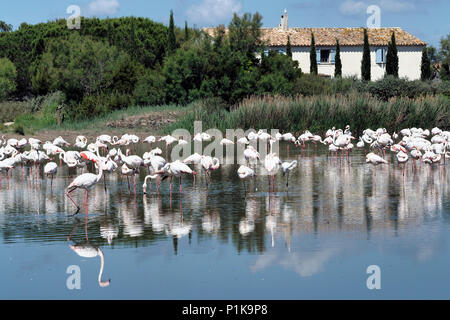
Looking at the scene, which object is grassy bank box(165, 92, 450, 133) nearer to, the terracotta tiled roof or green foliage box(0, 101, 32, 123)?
green foliage box(0, 101, 32, 123)

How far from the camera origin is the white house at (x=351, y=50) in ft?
228

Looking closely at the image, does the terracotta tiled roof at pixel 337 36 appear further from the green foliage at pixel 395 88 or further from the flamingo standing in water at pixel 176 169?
the flamingo standing in water at pixel 176 169

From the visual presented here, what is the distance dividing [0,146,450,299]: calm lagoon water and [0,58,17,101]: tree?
45361 millimetres

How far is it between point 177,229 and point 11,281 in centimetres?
320

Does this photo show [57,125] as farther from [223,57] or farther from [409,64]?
[409,64]

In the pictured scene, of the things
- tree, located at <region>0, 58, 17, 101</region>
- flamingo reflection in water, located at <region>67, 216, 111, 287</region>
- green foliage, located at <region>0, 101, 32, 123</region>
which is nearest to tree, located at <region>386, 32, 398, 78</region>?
green foliage, located at <region>0, 101, 32, 123</region>

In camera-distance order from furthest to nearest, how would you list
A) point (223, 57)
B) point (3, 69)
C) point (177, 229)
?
1. point (3, 69)
2. point (223, 57)
3. point (177, 229)

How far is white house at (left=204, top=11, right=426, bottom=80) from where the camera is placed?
228 feet

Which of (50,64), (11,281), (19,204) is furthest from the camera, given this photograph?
(50,64)

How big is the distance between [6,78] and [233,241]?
55824 mm

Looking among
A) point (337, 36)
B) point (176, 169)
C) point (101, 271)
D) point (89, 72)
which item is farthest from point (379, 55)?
point (101, 271)

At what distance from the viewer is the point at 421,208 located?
41.0 feet

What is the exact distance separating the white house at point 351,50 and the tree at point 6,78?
23.1 meters
